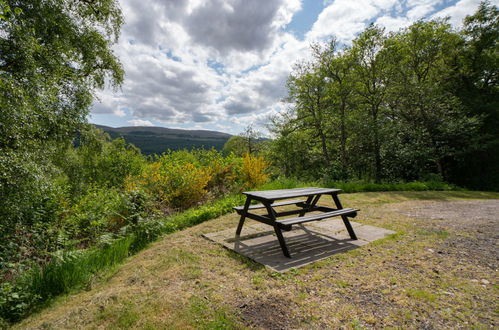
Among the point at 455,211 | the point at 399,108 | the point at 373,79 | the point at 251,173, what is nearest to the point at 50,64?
the point at 251,173

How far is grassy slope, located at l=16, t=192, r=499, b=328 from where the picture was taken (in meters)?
2.03

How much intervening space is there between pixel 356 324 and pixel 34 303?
3242 mm

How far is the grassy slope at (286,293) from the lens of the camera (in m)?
2.03

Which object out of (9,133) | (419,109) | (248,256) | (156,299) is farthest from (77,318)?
(419,109)

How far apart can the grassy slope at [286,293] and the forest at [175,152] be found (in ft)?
2.68

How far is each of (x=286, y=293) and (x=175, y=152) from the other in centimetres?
1019

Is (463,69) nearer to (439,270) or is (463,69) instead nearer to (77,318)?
(439,270)

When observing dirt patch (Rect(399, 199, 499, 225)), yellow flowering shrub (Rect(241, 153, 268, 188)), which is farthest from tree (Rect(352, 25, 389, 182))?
yellow flowering shrub (Rect(241, 153, 268, 188))

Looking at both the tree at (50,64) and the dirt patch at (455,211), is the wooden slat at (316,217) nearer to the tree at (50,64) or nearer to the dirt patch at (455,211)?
the dirt patch at (455,211)

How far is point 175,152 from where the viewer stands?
38.1ft

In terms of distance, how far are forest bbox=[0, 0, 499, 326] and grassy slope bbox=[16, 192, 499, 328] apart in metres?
0.82

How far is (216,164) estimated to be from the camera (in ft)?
28.5

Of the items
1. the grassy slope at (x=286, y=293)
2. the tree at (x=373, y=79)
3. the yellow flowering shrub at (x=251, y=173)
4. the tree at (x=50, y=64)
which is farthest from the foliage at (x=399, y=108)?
the tree at (x=50, y=64)

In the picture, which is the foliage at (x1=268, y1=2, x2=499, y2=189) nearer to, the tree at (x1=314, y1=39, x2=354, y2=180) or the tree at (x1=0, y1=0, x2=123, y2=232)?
the tree at (x1=314, y1=39, x2=354, y2=180)
